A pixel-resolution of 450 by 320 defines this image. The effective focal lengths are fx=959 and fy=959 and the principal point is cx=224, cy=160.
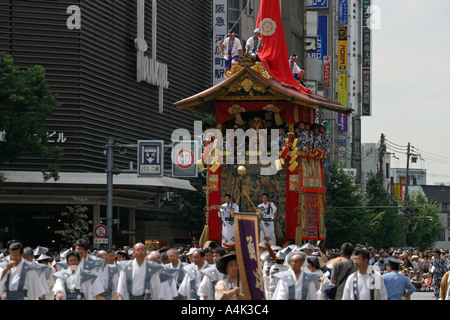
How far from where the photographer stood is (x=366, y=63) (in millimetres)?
97188

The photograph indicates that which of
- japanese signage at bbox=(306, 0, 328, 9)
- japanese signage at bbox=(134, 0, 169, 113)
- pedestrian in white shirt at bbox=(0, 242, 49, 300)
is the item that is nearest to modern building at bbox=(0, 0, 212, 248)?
japanese signage at bbox=(134, 0, 169, 113)

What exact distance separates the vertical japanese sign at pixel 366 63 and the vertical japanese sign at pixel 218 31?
48.4 meters

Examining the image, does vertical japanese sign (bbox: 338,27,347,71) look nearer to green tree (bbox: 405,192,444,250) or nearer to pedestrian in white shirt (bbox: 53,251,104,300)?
green tree (bbox: 405,192,444,250)

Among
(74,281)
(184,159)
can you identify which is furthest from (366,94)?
(74,281)

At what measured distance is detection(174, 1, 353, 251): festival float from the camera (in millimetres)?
25891

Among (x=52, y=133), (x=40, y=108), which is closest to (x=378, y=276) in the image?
(x=40, y=108)

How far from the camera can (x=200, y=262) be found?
1433 cm

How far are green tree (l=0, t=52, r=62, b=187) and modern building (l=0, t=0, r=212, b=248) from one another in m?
4.77

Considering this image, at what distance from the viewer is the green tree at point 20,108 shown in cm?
2888

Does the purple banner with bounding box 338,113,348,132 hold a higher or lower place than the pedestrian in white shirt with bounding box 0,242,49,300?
higher

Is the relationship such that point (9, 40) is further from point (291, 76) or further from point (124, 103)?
point (291, 76)

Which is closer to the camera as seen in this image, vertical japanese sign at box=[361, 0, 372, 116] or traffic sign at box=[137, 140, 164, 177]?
traffic sign at box=[137, 140, 164, 177]

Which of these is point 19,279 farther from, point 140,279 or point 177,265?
point 177,265

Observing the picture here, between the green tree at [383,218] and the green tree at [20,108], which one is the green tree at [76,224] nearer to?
the green tree at [20,108]
